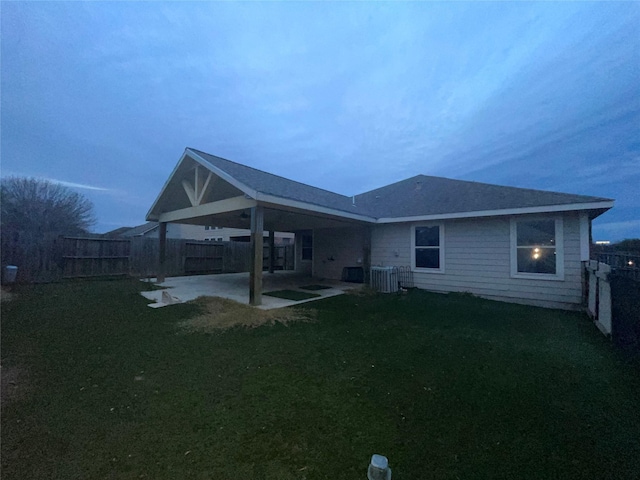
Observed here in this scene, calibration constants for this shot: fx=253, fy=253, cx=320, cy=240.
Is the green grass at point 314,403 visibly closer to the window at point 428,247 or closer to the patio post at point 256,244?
the patio post at point 256,244

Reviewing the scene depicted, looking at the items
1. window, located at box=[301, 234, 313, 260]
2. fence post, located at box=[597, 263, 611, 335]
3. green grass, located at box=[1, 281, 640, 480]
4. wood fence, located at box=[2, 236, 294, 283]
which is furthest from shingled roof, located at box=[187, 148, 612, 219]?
Answer: wood fence, located at box=[2, 236, 294, 283]

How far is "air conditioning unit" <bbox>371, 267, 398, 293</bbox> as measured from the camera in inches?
356

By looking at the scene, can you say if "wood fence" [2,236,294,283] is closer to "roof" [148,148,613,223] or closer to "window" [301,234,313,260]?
"roof" [148,148,613,223]

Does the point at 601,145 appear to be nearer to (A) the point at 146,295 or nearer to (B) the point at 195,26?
(B) the point at 195,26

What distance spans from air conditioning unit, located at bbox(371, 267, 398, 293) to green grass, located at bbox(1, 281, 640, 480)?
4.15 metres

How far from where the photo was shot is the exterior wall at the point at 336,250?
1128 cm

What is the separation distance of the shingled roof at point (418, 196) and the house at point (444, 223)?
0.12ft

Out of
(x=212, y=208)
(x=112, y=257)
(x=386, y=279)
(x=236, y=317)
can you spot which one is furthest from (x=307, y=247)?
(x=112, y=257)

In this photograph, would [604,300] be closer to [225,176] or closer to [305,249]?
[225,176]

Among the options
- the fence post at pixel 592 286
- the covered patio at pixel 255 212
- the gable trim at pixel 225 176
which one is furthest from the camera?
the covered patio at pixel 255 212

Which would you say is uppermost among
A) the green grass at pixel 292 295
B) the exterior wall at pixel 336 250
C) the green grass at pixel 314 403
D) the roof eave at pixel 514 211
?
the roof eave at pixel 514 211

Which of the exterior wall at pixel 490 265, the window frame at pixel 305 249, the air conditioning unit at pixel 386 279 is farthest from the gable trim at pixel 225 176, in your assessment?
the window frame at pixel 305 249

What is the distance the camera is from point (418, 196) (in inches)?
412

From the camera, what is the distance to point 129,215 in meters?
26.4
